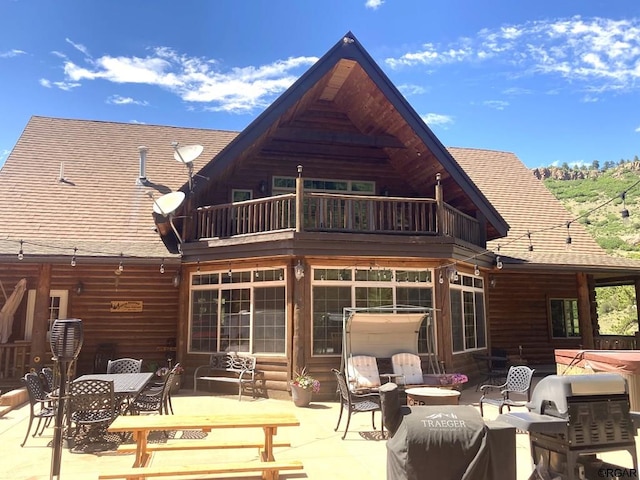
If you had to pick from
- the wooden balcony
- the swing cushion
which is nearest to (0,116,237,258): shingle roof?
the wooden balcony

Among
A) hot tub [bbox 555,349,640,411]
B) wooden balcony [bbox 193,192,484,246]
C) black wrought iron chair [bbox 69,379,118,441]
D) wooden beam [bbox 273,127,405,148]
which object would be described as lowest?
black wrought iron chair [bbox 69,379,118,441]

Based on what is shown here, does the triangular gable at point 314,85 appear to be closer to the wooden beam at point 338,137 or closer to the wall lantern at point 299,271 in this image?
the wooden beam at point 338,137

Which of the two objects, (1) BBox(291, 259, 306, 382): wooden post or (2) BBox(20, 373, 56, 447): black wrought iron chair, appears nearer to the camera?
(2) BBox(20, 373, 56, 447): black wrought iron chair

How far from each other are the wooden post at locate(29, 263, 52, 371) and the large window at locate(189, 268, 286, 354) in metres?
3.15

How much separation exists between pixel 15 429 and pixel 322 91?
31.2 feet

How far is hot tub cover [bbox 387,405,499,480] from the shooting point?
123 inches

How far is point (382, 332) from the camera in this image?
931 centimetres

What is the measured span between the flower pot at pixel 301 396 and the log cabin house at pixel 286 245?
0.55 m

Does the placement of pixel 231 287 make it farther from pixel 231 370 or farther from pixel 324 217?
pixel 324 217

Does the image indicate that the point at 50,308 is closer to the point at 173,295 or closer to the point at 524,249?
the point at 173,295

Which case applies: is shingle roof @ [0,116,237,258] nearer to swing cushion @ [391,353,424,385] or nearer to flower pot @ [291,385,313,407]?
flower pot @ [291,385,313,407]

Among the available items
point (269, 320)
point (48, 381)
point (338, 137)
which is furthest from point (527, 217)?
point (48, 381)

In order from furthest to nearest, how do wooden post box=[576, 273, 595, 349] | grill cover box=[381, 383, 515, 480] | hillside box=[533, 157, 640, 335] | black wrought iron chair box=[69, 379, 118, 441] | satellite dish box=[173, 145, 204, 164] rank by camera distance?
1. hillside box=[533, 157, 640, 335]
2. wooden post box=[576, 273, 595, 349]
3. satellite dish box=[173, 145, 204, 164]
4. black wrought iron chair box=[69, 379, 118, 441]
5. grill cover box=[381, 383, 515, 480]

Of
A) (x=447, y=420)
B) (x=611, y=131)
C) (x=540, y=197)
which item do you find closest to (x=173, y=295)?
(x=447, y=420)
